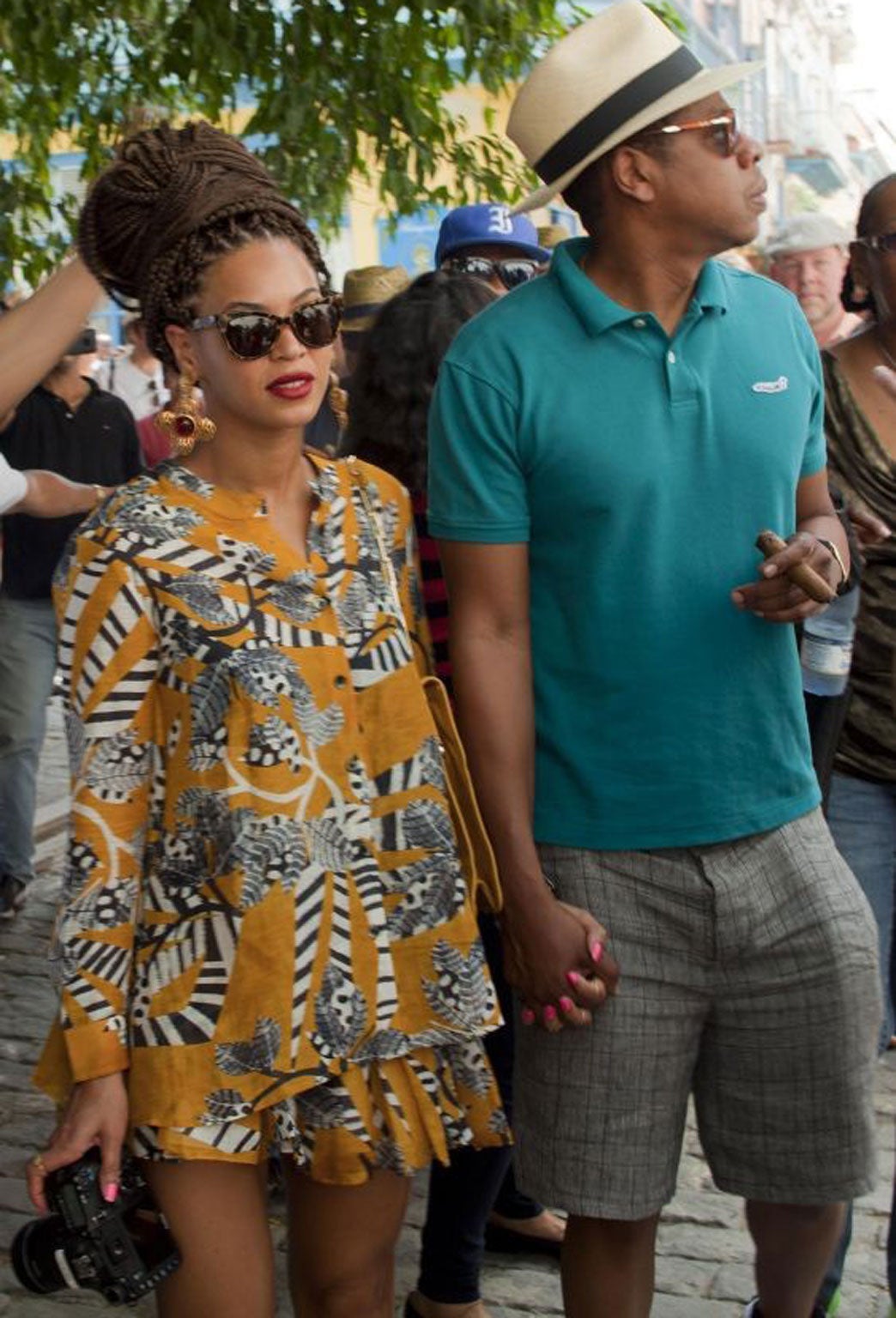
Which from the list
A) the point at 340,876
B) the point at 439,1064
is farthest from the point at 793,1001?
the point at 340,876

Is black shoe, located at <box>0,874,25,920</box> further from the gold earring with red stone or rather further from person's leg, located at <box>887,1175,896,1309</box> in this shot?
the gold earring with red stone

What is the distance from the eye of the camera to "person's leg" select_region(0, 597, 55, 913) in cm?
Result: 764

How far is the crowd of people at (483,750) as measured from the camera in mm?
2664

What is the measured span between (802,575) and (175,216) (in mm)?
1056

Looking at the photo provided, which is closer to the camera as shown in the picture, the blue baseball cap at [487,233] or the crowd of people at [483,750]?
the crowd of people at [483,750]

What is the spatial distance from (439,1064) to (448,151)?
238 inches

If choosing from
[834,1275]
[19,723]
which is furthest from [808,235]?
[834,1275]

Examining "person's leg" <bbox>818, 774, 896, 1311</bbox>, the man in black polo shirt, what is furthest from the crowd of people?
the man in black polo shirt

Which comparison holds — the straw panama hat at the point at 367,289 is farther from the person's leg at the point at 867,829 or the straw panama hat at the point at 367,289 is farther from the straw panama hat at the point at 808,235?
the person's leg at the point at 867,829

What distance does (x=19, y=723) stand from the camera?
7.67 meters

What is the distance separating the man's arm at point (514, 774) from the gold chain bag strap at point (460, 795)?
1.3 inches

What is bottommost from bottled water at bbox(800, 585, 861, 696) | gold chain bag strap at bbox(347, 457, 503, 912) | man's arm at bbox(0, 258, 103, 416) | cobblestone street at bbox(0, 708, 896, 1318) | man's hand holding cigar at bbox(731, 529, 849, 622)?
cobblestone street at bbox(0, 708, 896, 1318)

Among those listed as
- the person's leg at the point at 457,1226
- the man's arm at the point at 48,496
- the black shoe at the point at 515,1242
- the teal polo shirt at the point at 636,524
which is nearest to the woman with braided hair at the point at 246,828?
the teal polo shirt at the point at 636,524

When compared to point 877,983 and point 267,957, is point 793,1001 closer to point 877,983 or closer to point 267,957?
point 877,983
